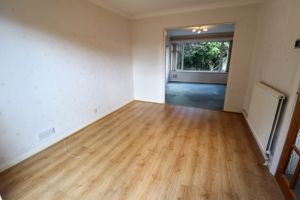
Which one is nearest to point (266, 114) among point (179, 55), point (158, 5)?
point (158, 5)

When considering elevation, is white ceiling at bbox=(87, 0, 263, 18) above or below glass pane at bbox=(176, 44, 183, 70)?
above

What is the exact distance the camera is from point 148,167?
172 cm

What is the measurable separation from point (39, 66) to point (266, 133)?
3.10m

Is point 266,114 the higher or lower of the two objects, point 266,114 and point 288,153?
the higher

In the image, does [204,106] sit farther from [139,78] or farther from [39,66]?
[39,66]

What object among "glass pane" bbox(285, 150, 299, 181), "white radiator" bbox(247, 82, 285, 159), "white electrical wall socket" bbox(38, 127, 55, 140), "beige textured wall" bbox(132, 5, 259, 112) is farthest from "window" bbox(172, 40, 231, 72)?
"white electrical wall socket" bbox(38, 127, 55, 140)

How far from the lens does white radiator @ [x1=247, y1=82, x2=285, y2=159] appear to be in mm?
1608

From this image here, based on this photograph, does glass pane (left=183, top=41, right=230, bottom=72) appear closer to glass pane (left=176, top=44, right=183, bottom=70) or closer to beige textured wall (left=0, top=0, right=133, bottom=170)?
glass pane (left=176, top=44, right=183, bottom=70)

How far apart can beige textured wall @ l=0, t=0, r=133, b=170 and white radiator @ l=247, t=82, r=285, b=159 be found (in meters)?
→ 2.88

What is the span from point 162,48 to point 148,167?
300cm

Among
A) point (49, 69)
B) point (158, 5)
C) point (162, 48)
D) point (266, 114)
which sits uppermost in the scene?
point (158, 5)

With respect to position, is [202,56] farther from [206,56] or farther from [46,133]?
[46,133]

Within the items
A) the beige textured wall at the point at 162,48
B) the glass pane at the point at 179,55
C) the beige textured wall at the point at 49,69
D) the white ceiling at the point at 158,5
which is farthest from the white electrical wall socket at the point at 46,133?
the glass pane at the point at 179,55

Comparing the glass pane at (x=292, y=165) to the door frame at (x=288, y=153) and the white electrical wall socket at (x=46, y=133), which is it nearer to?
the door frame at (x=288, y=153)
